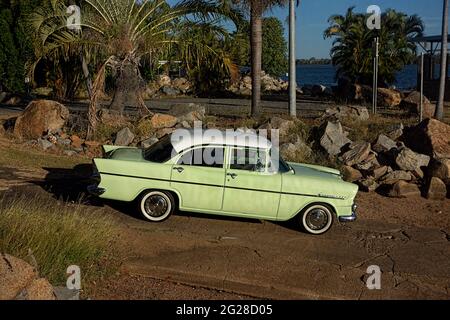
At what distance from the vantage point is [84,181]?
1059 cm

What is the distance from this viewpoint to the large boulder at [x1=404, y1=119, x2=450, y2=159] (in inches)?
482

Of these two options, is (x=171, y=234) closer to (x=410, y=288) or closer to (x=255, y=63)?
(x=410, y=288)

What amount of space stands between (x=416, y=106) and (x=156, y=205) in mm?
13207

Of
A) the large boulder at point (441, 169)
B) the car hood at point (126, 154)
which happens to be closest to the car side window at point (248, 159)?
the car hood at point (126, 154)

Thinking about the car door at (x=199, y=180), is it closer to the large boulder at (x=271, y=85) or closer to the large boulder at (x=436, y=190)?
the large boulder at (x=436, y=190)

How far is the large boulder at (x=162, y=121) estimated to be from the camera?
47.3 ft

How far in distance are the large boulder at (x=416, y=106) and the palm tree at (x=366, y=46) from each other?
1020 centimetres

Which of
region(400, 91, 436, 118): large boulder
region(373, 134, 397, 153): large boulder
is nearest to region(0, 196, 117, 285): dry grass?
region(373, 134, 397, 153): large boulder

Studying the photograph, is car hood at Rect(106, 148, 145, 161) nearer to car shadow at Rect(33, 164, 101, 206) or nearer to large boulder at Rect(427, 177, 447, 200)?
car shadow at Rect(33, 164, 101, 206)

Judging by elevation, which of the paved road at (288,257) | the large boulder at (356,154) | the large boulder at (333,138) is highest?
the large boulder at (333,138)

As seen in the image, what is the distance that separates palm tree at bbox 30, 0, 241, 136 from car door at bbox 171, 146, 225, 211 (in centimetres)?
780
